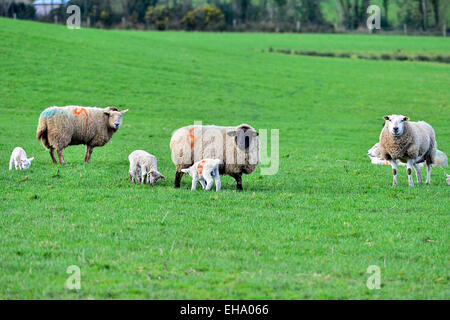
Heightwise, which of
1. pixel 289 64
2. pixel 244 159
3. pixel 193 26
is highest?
pixel 193 26

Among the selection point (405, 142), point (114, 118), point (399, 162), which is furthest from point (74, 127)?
point (399, 162)

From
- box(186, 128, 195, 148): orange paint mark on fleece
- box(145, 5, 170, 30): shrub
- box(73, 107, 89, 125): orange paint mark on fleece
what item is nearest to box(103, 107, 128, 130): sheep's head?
box(73, 107, 89, 125): orange paint mark on fleece

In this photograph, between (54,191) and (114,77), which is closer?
(54,191)

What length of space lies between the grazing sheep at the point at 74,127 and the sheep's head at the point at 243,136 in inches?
200

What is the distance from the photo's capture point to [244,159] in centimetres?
1412

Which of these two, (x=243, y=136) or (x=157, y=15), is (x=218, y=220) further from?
(x=157, y=15)

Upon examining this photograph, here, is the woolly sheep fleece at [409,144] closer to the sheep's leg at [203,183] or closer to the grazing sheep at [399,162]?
the grazing sheep at [399,162]

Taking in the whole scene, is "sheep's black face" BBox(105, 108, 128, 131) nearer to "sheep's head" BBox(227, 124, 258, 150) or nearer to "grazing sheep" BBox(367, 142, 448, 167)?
"sheep's head" BBox(227, 124, 258, 150)

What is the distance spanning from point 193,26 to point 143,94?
45.4 meters

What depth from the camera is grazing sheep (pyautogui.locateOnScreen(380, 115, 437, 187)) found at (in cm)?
1525

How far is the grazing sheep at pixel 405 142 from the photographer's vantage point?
50.0 feet
